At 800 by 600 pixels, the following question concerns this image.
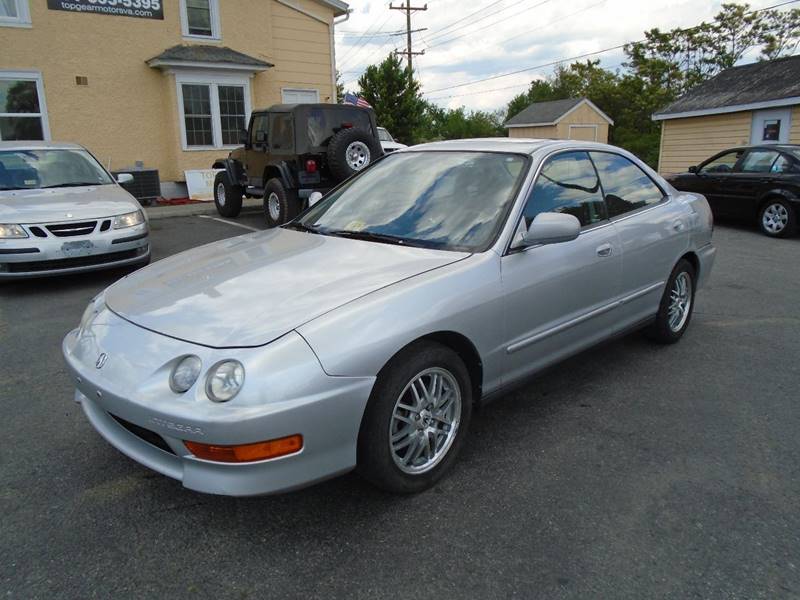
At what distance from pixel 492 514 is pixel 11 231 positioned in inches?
228

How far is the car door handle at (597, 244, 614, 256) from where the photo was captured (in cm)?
372

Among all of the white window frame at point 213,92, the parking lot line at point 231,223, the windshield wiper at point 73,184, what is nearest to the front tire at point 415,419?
the windshield wiper at point 73,184

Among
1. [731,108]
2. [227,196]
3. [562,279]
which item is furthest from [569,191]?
[731,108]

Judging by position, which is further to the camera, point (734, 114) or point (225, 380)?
point (734, 114)

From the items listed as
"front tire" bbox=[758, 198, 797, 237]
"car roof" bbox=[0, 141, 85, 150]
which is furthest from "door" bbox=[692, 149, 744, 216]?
"car roof" bbox=[0, 141, 85, 150]

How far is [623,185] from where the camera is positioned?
4.27 meters

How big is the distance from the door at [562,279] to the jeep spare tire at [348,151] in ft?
22.0

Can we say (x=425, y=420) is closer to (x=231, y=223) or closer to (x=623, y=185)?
(x=623, y=185)

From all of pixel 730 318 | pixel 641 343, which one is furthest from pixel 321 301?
pixel 730 318

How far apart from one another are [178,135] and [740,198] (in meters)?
11.9

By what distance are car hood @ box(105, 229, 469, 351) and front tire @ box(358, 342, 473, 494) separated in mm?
380

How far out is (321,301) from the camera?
258 cm

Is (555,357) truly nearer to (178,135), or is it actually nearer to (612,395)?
(612,395)

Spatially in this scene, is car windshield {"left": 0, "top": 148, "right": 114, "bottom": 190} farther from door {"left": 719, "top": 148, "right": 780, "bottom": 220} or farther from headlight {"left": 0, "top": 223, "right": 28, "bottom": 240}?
door {"left": 719, "top": 148, "right": 780, "bottom": 220}
